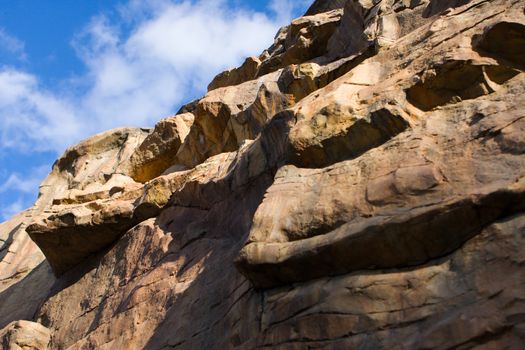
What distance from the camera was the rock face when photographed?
30.2 ft

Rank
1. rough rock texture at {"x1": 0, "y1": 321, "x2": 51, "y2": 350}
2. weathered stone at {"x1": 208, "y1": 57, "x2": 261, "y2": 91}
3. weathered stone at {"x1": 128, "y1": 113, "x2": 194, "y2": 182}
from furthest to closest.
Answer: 1. weathered stone at {"x1": 208, "y1": 57, "x2": 261, "y2": 91}
2. weathered stone at {"x1": 128, "y1": 113, "x2": 194, "y2": 182}
3. rough rock texture at {"x1": 0, "y1": 321, "x2": 51, "y2": 350}

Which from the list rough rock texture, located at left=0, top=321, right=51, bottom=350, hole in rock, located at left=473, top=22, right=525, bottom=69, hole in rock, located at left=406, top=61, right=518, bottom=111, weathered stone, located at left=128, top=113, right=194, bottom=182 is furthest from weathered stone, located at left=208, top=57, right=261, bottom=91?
hole in rock, located at left=473, top=22, right=525, bottom=69

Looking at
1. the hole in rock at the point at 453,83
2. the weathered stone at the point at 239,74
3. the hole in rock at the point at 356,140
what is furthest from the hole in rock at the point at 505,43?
the weathered stone at the point at 239,74

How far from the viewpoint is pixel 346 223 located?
1053 cm

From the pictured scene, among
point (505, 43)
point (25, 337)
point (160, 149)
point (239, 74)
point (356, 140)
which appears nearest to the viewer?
point (505, 43)

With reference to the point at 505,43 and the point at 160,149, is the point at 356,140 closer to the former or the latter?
the point at 505,43

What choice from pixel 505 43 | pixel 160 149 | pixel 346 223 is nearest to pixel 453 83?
pixel 505 43

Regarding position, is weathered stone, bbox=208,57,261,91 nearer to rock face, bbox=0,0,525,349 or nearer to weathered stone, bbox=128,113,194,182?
weathered stone, bbox=128,113,194,182

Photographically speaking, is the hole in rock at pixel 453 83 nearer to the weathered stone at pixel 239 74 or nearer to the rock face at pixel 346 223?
the rock face at pixel 346 223

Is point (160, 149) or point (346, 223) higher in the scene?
point (160, 149)

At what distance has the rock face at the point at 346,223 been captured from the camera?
9203 mm

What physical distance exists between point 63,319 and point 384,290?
1136 centimetres

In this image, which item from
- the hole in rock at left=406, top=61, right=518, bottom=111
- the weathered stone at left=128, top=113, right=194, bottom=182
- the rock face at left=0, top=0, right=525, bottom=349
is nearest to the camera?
the rock face at left=0, top=0, right=525, bottom=349

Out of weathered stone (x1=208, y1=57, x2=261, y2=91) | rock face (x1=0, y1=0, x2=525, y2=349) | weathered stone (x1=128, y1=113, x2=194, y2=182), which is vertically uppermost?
weathered stone (x1=208, y1=57, x2=261, y2=91)
